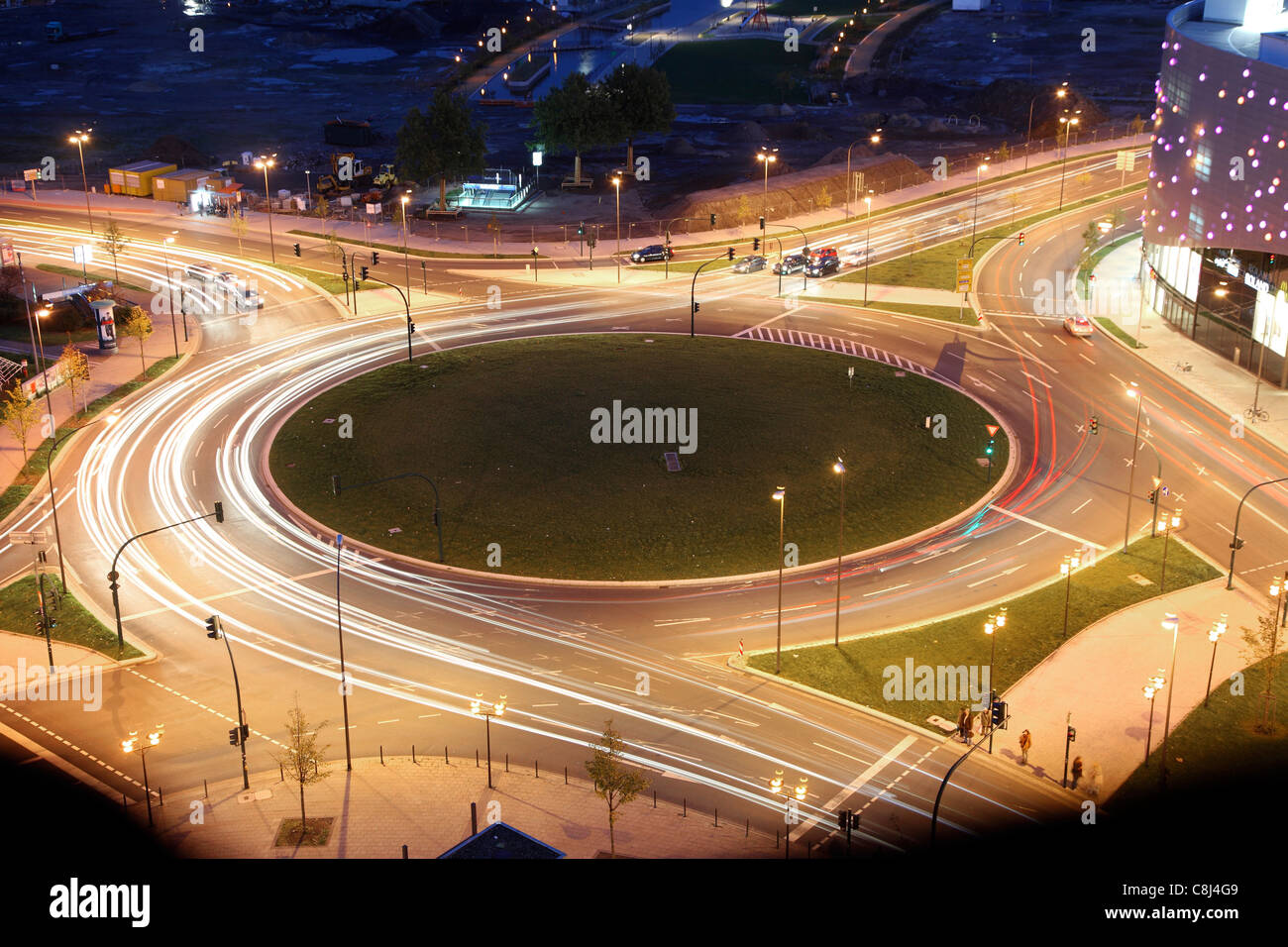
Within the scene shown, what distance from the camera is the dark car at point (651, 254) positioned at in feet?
381

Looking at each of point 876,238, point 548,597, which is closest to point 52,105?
point 876,238

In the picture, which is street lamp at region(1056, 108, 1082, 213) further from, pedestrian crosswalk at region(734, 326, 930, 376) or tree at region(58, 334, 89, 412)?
tree at region(58, 334, 89, 412)

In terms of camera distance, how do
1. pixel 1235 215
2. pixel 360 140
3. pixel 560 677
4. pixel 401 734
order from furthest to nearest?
pixel 360 140 < pixel 1235 215 < pixel 560 677 < pixel 401 734

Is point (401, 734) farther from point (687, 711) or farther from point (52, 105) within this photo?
point (52, 105)

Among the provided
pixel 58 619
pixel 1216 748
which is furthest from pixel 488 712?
pixel 1216 748

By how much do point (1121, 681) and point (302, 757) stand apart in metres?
34.4

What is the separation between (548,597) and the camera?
62188 millimetres

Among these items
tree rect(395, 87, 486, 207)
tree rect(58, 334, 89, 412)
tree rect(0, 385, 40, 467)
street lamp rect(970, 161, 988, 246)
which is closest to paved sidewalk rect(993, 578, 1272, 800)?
tree rect(0, 385, 40, 467)

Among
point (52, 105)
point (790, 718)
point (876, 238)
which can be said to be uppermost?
point (52, 105)

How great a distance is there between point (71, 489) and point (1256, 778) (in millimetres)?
63333

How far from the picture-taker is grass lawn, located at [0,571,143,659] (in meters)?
57.4

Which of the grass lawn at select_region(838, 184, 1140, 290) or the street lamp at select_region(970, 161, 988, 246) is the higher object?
the street lamp at select_region(970, 161, 988, 246)

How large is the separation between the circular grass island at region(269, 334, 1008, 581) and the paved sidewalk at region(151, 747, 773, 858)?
17556 mm

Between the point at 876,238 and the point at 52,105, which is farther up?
the point at 52,105
